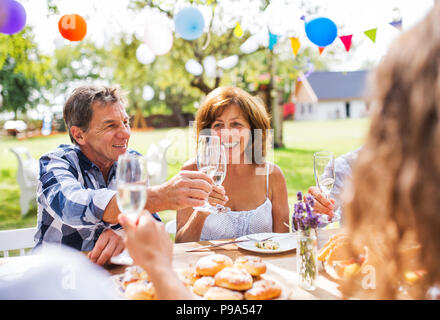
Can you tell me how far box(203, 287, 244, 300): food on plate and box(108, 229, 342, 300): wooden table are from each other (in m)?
0.15

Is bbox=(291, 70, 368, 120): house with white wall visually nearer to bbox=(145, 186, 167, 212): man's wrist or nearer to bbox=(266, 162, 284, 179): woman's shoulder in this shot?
bbox=(266, 162, 284, 179): woman's shoulder

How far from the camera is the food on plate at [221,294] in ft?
3.97

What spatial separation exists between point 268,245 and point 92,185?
1.10 metres

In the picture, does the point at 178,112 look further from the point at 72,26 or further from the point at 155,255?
the point at 155,255

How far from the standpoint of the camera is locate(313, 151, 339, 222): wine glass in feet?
6.01

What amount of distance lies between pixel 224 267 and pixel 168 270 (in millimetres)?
450

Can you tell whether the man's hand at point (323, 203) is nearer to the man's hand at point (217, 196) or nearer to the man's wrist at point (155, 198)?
the man's hand at point (217, 196)

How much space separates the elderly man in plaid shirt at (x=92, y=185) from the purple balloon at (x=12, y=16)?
133 centimetres

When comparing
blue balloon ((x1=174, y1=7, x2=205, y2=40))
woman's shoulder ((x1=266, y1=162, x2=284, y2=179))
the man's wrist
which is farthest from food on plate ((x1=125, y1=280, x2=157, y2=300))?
blue balloon ((x1=174, y1=7, x2=205, y2=40))

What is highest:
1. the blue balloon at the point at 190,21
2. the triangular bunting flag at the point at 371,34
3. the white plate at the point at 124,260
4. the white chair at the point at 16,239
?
the blue balloon at the point at 190,21

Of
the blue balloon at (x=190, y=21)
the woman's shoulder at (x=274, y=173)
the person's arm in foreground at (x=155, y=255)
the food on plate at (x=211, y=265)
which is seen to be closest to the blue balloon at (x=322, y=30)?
the blue balloon at (x=190, y=21)

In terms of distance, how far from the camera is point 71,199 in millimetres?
1711

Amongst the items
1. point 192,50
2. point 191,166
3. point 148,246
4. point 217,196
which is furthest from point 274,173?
point 192,50

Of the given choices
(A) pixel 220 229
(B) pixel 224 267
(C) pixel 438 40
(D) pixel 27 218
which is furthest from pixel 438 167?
(D) pixel 27 218
